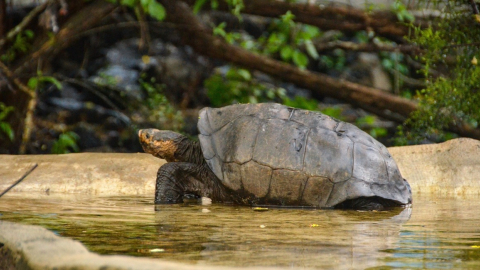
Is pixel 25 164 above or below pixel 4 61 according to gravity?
below

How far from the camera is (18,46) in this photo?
8.41m

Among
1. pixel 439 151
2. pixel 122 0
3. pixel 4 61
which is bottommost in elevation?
pixel 439 151

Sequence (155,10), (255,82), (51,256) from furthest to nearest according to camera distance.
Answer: (255,82) → (155,10) → (51,256)

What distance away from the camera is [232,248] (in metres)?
2.60

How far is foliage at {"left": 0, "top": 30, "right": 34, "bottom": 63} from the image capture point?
8375mm

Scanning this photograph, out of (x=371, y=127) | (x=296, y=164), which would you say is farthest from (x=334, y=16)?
(x=296, y=164)

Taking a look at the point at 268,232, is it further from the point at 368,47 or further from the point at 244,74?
the point at 368,47

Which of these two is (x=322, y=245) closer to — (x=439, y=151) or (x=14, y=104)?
(x=439, y=151)

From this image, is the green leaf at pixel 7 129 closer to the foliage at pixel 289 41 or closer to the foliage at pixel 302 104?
the foliage at pixel 289 41

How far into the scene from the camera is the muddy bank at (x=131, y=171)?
223 inches

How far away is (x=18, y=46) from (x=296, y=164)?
17.7 ft

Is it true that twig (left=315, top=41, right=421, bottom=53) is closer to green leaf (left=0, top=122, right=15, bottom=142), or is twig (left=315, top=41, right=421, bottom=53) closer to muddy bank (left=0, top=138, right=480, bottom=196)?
muddy bank (left=0, top=138, right=480, bottom=196)

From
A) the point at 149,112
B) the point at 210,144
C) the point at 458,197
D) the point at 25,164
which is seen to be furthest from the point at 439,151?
the point at 149,112

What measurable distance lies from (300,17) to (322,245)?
277 inches
